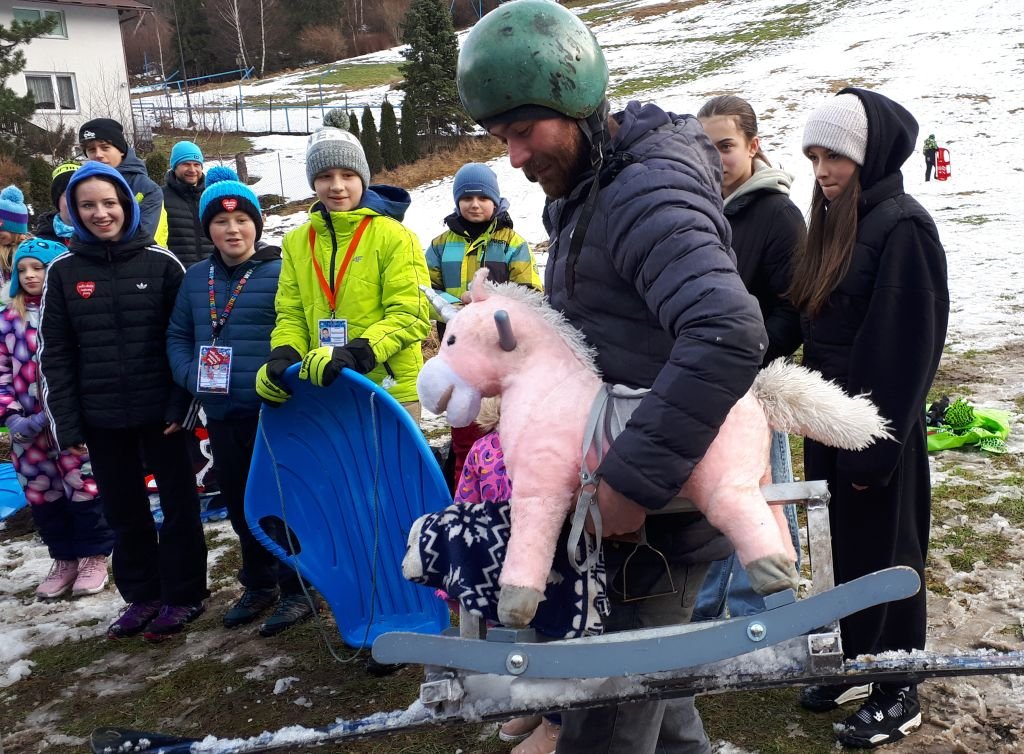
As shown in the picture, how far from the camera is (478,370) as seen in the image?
1.93m

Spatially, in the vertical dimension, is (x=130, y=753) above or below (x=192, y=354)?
below

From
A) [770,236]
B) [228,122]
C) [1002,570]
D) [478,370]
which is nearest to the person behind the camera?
[478,370]

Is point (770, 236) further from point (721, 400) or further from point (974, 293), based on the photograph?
point (974, 293)

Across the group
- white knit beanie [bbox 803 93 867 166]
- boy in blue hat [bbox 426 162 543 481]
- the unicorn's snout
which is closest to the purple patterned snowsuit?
boy in blue hat [bbox 426 162 543 481]

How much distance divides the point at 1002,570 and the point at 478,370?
3210 millimetres

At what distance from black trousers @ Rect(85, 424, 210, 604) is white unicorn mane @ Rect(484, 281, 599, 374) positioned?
281 cm

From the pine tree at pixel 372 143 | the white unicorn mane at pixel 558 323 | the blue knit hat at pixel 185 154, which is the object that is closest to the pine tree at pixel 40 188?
the pine tree at pixel 372 143

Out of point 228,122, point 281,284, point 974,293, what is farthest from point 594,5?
point 281,284

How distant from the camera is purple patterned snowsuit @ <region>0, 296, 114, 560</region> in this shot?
4.77 metres

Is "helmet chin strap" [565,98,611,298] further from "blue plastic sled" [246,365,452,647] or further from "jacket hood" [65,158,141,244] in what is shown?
"jacket hood" [65,158,141,244]

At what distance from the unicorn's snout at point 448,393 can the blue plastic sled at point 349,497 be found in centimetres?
90

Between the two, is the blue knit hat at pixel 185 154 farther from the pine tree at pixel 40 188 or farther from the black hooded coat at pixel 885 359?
the pine tree at pixel 40 188

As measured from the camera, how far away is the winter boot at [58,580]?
4660mm

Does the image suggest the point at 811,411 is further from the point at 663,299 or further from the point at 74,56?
the point at 74,56
